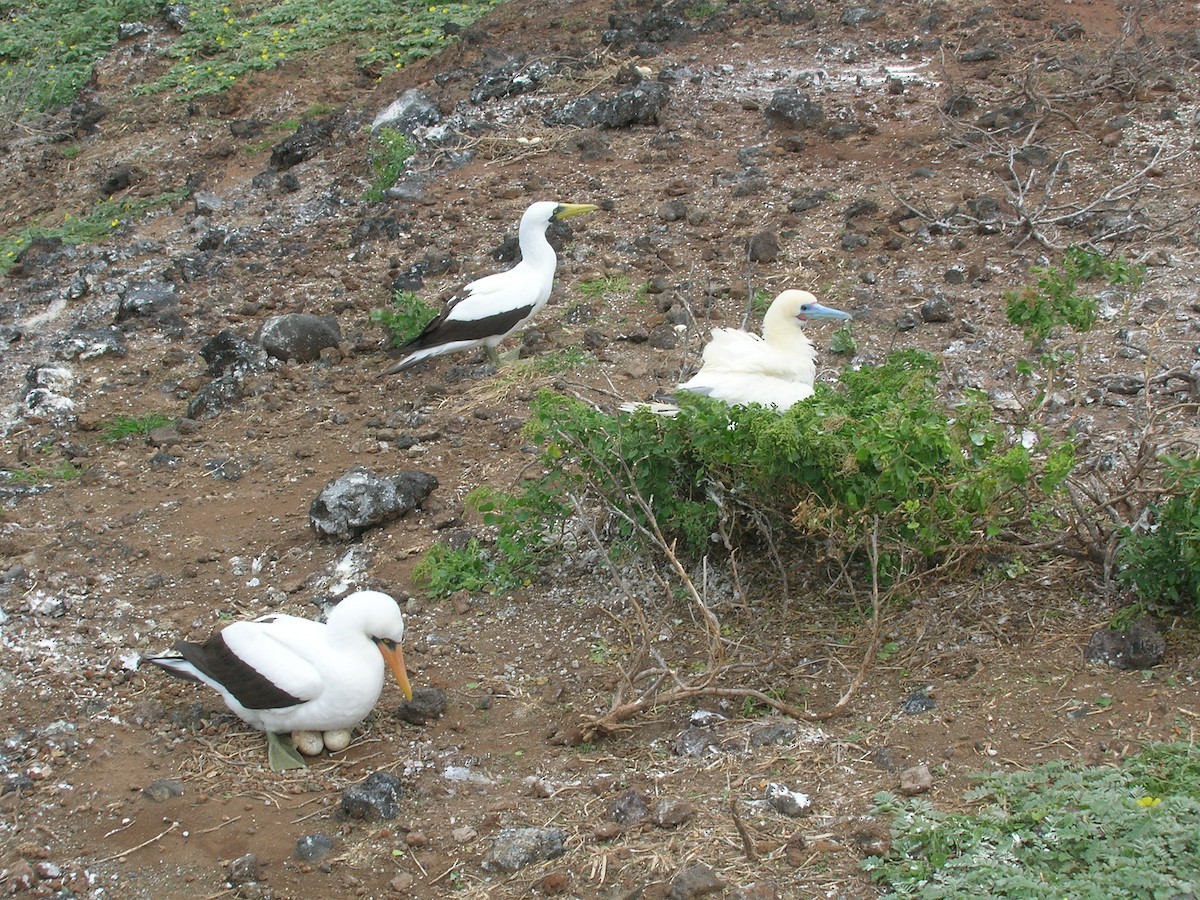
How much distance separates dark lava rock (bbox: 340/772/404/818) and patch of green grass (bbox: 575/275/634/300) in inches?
174

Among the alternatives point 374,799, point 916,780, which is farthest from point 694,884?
point 374,799

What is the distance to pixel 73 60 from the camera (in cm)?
1481

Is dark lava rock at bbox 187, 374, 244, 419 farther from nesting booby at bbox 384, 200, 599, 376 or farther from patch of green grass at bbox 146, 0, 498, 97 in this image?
patch of green grass at bbox 146, 0, 498, 97

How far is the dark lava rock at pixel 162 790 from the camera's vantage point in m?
4.11

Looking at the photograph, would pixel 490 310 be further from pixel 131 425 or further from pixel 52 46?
pixel 52 46

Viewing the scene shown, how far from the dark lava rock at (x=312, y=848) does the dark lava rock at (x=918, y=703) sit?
1.83 meters

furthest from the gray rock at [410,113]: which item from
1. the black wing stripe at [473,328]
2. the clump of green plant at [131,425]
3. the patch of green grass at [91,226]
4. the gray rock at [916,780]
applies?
the gray rock at [916,780]

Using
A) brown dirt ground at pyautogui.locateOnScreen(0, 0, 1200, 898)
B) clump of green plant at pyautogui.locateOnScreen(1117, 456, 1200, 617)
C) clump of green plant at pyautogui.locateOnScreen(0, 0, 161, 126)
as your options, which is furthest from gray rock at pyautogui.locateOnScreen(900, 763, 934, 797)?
clump of green plant at pyautogui.locateOnScreen(0, 0, 161, 126)

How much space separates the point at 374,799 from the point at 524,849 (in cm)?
57

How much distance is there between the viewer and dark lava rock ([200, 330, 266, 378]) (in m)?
7.63

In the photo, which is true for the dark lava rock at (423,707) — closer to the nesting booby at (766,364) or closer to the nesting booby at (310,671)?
the nesting booby at (310,671)

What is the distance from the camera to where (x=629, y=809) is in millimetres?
3654

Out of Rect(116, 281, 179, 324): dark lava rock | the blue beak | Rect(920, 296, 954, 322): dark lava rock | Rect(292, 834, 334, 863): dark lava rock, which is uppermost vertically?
the blue beak

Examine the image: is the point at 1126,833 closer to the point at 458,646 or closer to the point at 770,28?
the point at 458,646
